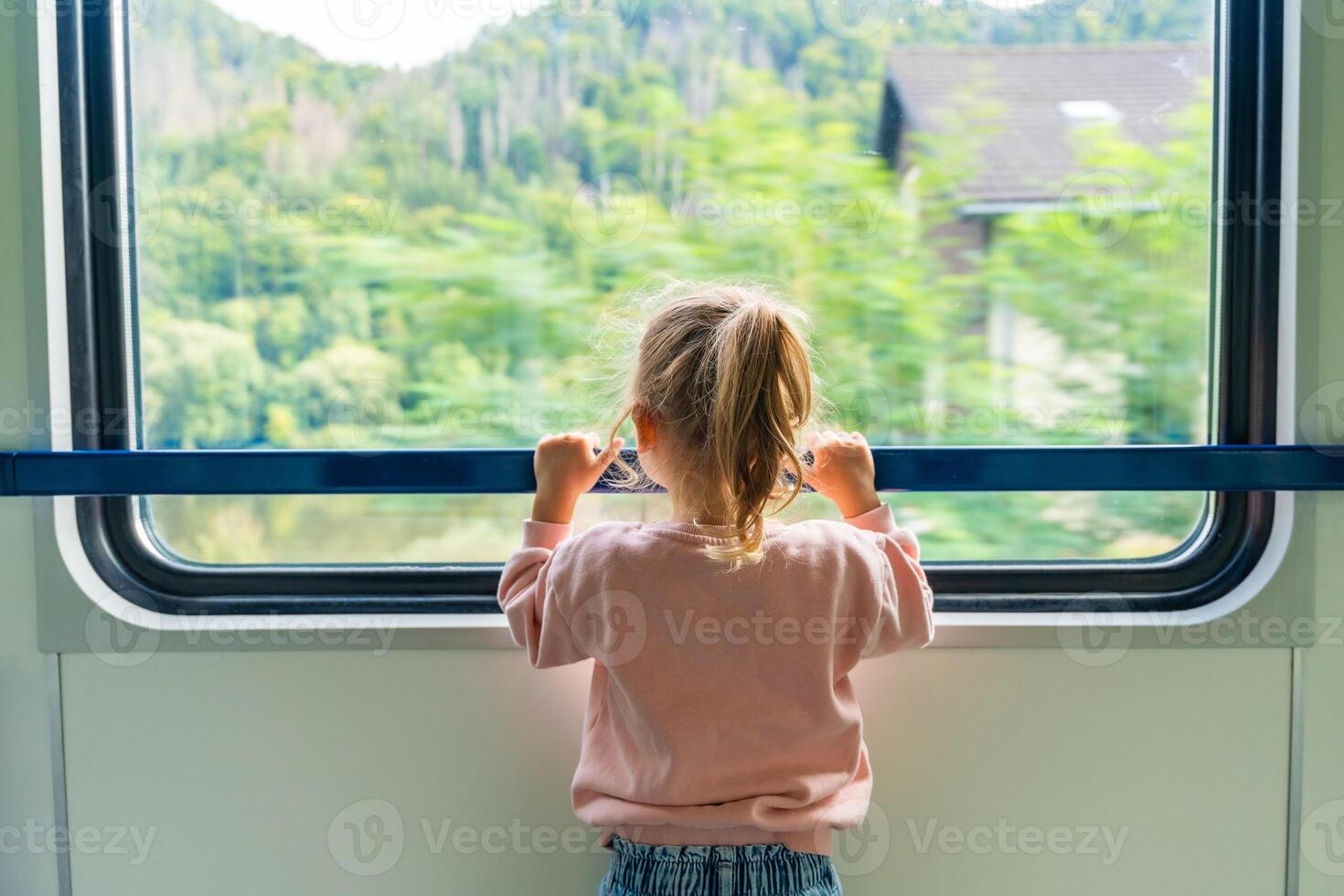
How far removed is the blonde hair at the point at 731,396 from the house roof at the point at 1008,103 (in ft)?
1.43

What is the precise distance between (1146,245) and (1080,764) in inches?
31.3

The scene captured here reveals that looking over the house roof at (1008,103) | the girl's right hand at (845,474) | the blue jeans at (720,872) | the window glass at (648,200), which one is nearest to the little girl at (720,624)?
the blue jeans at (720,872)

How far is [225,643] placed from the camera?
1.40 m

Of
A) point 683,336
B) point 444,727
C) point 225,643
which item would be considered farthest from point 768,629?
point 225,643

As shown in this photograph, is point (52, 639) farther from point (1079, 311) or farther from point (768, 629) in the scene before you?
point (1079, 311)

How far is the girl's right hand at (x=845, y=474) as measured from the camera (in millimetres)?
1272

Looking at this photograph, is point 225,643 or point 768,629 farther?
point 225,643

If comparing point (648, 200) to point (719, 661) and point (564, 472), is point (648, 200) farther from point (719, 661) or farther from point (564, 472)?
point (719, 661)

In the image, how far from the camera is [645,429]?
1149 mm

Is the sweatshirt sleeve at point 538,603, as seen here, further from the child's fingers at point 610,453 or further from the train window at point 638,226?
the train window at point 638,226

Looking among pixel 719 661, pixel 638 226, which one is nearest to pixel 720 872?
pixel 719 661

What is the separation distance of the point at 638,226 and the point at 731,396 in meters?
0.40

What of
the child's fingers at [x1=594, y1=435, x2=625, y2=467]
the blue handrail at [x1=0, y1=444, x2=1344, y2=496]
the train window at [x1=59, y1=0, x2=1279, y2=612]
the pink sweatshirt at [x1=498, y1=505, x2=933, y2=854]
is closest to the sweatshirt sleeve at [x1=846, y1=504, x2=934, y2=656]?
the pink sweatshirt at [x1=498, y1=505, x2=933, y2=854]

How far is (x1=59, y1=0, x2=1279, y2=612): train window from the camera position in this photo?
1.35 m
